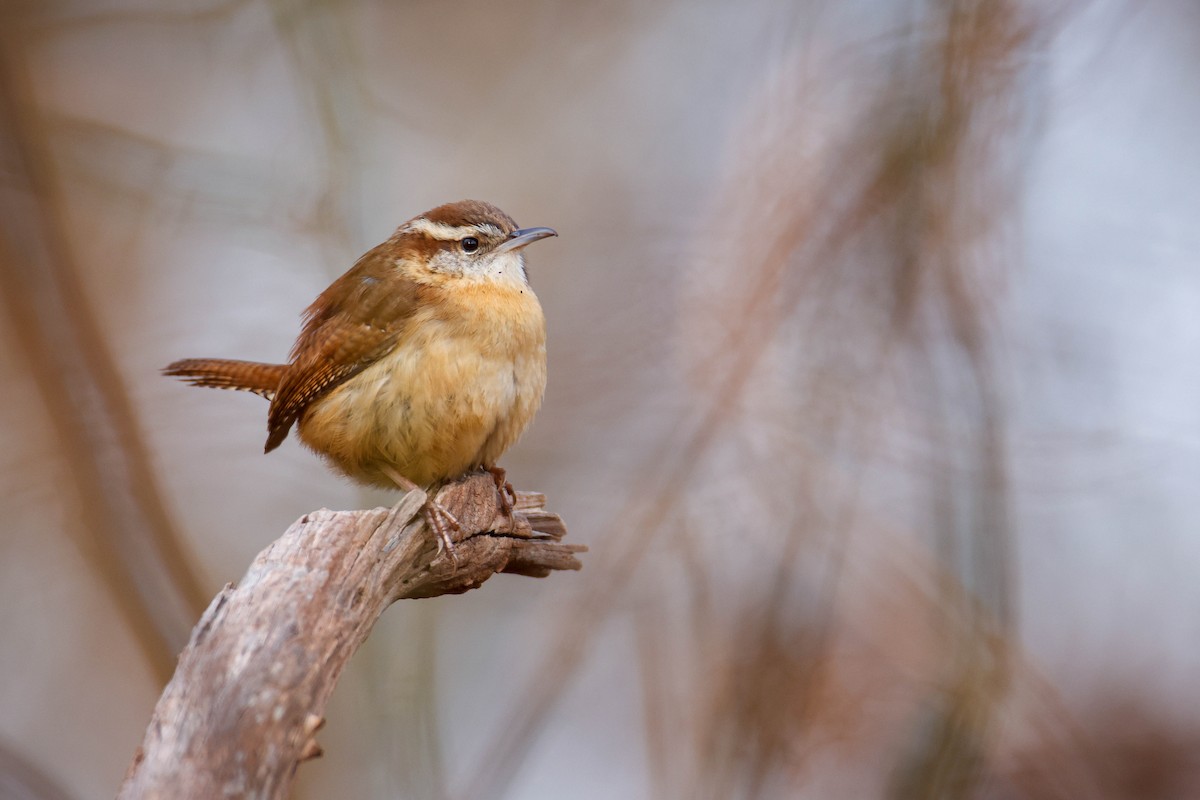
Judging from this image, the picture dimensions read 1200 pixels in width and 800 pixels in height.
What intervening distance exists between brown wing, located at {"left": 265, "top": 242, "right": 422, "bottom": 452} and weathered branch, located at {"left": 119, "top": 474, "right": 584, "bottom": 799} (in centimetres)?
85

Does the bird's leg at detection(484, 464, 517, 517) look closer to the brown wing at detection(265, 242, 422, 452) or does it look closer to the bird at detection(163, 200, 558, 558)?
the bird at detection(163, 200, 558, 558)

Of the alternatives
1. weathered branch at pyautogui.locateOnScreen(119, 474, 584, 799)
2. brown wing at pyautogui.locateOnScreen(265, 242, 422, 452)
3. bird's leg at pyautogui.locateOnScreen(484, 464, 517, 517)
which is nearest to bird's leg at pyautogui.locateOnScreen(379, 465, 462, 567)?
weathered branch at pyautogui.locateOnScreen(119, 474, 584, 799)

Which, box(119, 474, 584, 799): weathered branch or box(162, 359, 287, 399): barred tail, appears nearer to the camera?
box(119, 474, 584, 799): weathered branch

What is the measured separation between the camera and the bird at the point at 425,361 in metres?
3.43

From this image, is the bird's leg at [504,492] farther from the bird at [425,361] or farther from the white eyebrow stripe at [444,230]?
the white eyebrow stripe at [444,230]

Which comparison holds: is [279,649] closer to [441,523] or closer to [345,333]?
[441,523]

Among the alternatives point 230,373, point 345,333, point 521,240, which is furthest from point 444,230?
point 230,373

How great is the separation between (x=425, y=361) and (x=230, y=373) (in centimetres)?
111

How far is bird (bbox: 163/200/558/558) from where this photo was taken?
3432 millimetres

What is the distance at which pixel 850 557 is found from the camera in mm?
5250

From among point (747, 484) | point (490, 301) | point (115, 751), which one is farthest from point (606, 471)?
point (115, 751)

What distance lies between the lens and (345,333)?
143 inches

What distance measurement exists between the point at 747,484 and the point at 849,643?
0.99m

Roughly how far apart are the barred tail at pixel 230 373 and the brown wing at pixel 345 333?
18cm
